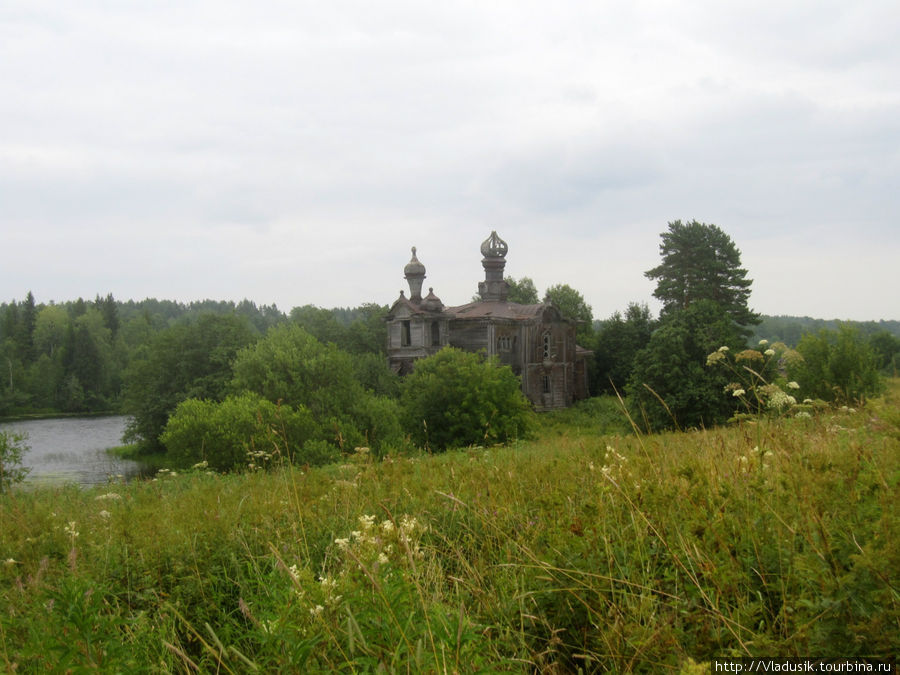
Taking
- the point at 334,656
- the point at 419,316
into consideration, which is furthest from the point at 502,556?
the point at 419,316

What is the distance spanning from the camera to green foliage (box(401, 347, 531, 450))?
97.3 feet

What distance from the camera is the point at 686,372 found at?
31469 millimetres

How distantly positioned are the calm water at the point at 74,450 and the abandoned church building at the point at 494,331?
17.9m

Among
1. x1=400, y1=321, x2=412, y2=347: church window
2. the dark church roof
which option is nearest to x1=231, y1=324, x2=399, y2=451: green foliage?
x1=400, y1=321, x2=412, y2=347: church window

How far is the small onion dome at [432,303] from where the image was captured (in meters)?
41.7

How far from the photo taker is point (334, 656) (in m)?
2.55

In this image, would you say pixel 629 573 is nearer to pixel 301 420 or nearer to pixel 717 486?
pixel 717 486

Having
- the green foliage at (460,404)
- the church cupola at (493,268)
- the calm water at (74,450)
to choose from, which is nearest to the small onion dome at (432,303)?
the church cupola at (493,268)

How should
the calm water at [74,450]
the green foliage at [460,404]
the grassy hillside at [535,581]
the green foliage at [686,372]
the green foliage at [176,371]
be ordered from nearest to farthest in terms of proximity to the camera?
1. the grassy hillside at [535,581]
2. the green foliage at [460,404]
3. the green foliage at [686,372]
4. the calm water at [74,450]
5. the green foliage at [176,371]

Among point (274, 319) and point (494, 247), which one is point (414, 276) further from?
point (274, 319)

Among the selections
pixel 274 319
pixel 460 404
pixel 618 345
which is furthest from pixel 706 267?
pixel 274 319

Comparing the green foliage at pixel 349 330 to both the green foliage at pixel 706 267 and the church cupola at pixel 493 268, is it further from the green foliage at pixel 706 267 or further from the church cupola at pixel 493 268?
the green foliage at pixel 706 267

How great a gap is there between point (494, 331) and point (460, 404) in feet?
39.5

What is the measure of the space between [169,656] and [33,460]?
42.9 m
